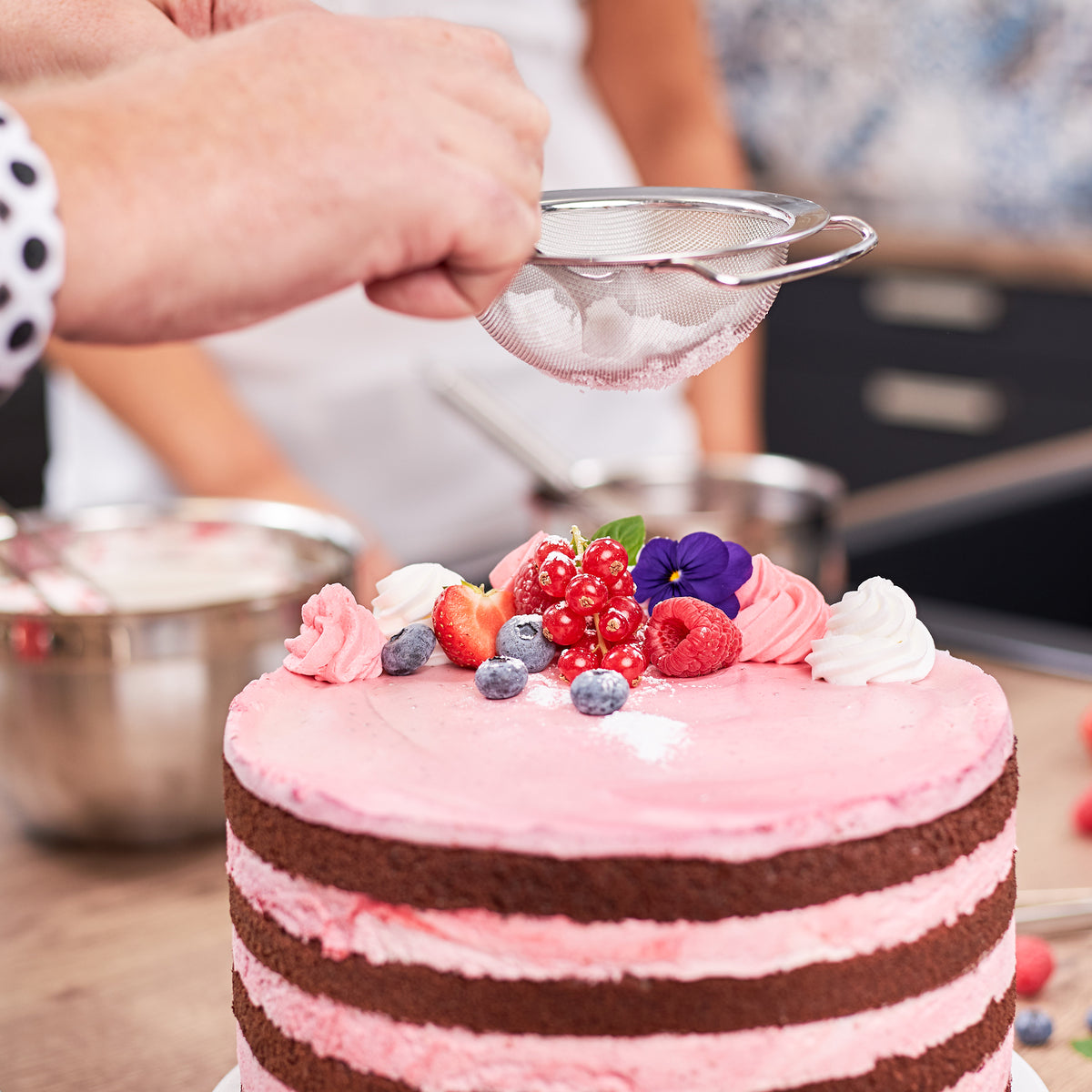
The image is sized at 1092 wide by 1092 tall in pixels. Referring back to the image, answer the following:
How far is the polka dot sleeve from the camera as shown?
669 mm

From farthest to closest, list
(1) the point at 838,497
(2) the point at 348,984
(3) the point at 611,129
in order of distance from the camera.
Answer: (3) the point at 611,129 → (1) the point at 838,497 → (2) the point at 348,984

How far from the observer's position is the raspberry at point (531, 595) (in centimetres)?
103

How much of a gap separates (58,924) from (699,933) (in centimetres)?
72

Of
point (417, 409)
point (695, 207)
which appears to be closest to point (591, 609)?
point (695, 207)

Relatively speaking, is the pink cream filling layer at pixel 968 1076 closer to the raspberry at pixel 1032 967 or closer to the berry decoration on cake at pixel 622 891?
the berry decoration on cake at pixel 622 891

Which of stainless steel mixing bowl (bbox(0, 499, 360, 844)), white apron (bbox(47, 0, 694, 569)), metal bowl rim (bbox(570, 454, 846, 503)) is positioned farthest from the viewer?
white apron (bbox(47, 0, 694, 569))

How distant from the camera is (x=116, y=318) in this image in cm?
72

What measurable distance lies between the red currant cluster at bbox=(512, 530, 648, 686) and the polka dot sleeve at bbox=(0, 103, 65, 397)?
1.33 ft

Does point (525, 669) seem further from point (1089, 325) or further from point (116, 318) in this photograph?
point (1089, 325)

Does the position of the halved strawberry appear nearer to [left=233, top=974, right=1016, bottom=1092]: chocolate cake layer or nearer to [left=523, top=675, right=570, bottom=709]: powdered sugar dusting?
[left=523, top=675, right=570, bottom=709]: powdered sugar dusting

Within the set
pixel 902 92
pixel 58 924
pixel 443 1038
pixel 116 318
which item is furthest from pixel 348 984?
pixel 902 92

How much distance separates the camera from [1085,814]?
4.50 feet

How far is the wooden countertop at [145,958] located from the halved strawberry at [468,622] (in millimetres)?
371

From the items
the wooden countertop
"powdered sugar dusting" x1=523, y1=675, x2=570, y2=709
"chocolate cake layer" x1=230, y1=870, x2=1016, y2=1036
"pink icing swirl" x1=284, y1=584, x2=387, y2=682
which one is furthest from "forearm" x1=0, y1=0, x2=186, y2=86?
the wooden countertop
